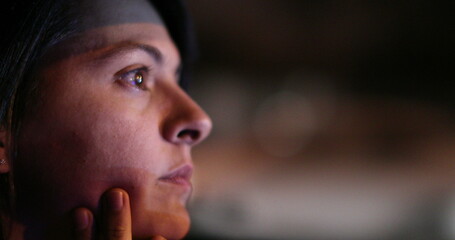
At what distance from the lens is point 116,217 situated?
61 cm

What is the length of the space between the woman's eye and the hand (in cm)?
17

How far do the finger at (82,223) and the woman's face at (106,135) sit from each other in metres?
0.02

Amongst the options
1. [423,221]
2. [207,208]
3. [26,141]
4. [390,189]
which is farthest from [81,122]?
[390,189]

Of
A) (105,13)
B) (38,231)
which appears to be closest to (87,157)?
(38,231)

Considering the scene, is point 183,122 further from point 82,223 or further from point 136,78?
point 82,223

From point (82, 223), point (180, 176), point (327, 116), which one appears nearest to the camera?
point (82, 223)

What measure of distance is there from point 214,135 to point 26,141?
3.08 meters

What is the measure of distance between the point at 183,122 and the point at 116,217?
6.9 inches

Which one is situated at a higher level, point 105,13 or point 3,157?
point 105,13

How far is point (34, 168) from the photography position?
24.4 inches

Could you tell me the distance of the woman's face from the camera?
62 cm

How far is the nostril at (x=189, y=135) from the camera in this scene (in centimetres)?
71

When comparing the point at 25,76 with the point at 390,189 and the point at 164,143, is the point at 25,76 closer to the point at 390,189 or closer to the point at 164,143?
the point at 164,143

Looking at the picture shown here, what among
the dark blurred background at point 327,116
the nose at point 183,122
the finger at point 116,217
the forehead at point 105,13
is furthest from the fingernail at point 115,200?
the dark blurred background at point 327,116
